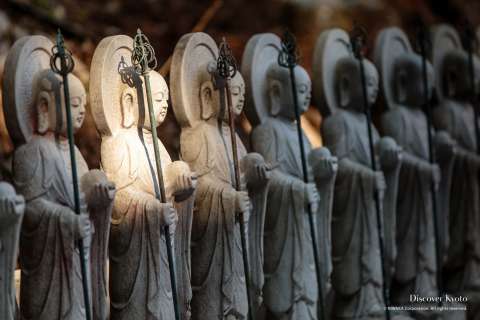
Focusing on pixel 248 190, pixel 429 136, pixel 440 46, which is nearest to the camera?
pixel 248 190

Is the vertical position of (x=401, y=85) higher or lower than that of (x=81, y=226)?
higher

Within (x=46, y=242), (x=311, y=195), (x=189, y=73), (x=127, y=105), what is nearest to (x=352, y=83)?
(x=311, y=195)

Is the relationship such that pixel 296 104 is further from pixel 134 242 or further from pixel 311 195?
pixel 134 242

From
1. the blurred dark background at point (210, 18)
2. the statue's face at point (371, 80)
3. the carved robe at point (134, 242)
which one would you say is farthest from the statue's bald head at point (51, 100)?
the blurred dark background at point (210, 18)

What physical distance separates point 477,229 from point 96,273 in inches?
228

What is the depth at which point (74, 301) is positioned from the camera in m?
9.27

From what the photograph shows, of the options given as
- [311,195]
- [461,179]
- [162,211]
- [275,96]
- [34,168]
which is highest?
[275,96]

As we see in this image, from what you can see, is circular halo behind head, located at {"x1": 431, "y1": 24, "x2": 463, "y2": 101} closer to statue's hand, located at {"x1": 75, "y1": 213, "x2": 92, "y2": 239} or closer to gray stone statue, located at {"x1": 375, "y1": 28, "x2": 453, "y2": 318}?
gray stone statue, located at {"x1": 375, "y1": 28, "x2": 453, "y2": 318}

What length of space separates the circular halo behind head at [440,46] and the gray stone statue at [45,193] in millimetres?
5955

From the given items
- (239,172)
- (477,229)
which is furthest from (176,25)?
(239,172)

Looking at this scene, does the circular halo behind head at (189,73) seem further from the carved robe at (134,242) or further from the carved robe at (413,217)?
the carved robe at (413,217)

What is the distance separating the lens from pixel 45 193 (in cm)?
927

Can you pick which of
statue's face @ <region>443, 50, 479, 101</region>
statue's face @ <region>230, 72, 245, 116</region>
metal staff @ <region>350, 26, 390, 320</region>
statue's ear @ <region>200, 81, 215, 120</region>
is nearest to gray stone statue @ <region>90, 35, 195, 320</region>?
statue's ear @ <region>200, 81, 215, 120</region>

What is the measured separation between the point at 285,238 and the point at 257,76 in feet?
4.92
